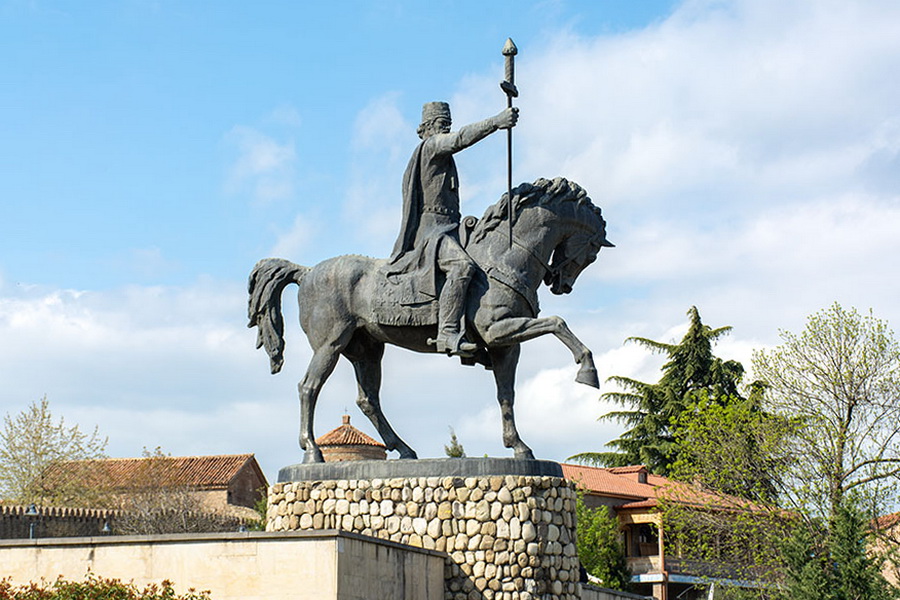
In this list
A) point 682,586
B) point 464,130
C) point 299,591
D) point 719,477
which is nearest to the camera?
point 299,591

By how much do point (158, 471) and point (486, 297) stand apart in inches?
1319

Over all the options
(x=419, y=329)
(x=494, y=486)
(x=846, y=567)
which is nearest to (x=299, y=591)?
(x=494, y=486)

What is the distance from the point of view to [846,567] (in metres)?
21.6

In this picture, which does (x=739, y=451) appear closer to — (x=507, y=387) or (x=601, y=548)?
(x=601, y=548)

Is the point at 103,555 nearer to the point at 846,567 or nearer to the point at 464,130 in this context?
the point at 464,130

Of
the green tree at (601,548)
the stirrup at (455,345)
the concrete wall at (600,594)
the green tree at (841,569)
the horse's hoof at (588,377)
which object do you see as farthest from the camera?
the green tree at (601,548)

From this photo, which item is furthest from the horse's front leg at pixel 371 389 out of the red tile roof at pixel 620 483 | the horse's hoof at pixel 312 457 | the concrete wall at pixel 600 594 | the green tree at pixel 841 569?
the red tile roof at pixel 620 483

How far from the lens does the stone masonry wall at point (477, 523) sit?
1284 cm

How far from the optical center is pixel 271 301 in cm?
1488

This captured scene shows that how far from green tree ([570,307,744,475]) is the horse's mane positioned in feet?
105

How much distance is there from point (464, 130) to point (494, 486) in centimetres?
394

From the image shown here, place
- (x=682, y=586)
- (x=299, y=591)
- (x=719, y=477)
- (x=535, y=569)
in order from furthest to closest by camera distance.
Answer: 1. (x=682, y=586)
2. (x=719, y=477)
3. (x=535, y=569)
4. (x=299, y=591)

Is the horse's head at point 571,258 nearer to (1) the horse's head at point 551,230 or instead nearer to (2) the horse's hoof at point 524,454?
(1) the horse's head at point 551,230

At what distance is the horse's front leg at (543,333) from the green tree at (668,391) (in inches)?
1288
